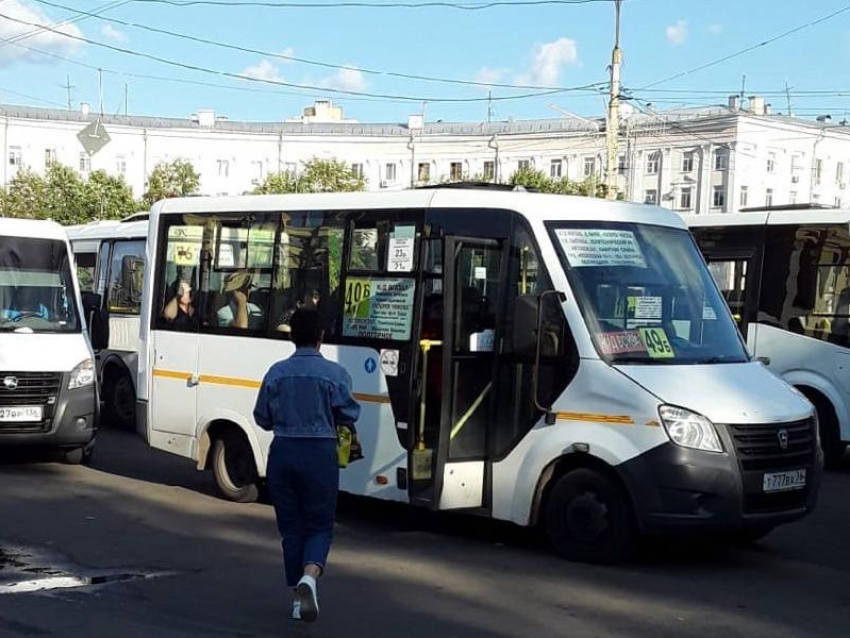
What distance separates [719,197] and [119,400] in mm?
66505

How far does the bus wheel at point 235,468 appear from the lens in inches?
433

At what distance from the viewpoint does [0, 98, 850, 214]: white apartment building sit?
257ft

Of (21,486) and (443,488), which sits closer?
(443,488)

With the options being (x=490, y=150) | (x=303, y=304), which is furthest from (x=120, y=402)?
(x=490, y=150)

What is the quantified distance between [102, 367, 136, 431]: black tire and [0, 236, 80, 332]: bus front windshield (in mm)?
3318

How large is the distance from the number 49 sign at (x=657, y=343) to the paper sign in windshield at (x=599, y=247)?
550 millimetres

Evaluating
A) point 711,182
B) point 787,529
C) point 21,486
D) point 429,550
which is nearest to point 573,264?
point 429,550

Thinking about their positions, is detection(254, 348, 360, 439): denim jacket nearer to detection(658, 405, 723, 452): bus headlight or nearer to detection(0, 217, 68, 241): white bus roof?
detection(658, 405, 723, 452): bus headlight

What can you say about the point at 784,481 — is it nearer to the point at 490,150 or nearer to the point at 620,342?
the point at 620,342

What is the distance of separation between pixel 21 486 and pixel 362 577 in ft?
16.1

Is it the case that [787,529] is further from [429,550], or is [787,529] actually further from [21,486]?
[21,486]

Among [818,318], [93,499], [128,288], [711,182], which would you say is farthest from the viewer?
[711,182]

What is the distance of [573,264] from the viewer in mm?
8891

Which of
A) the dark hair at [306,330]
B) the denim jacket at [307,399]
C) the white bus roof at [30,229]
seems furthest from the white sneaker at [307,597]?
the white bus roof at [30,229]
